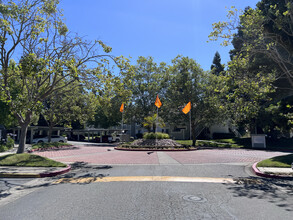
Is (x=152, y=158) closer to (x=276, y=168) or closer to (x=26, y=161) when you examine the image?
(x=276, y=168)

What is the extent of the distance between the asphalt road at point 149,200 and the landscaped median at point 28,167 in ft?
3.26

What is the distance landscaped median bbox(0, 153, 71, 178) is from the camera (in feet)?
29.5

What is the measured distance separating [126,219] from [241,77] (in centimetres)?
1059

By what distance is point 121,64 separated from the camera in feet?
41.6

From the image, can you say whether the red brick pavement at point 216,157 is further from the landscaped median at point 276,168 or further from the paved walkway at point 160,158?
the landscaped median at point 276,168

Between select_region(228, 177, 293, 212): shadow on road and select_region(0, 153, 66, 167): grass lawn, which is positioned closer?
select_region(228, 177, 293, 212): shadow on road

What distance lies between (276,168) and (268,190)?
4202 mm

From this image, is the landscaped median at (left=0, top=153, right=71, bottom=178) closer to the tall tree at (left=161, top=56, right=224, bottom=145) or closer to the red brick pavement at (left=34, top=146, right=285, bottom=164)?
the red brick pavement at (left=34, top=146, right=285, bottom=164)

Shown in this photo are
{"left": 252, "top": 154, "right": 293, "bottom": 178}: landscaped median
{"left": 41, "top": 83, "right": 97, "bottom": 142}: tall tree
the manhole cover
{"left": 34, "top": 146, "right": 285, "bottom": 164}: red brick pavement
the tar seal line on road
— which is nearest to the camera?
the manhole cover

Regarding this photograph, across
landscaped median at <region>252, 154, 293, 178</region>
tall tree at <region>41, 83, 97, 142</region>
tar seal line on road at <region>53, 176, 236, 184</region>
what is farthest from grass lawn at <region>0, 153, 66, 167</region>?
tall tree at <region>41, 83, 97, 142</region>

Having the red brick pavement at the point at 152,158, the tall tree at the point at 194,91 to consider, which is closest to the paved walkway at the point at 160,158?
the red brick pavement at the point at 152,158

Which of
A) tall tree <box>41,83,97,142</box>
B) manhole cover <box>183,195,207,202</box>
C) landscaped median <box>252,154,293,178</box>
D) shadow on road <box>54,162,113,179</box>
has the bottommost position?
shadow on road <box>54,162,113,179</box>

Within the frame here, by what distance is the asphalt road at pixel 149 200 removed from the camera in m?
4.70

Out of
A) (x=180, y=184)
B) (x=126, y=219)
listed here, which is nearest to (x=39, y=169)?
(x=180, y=184)
